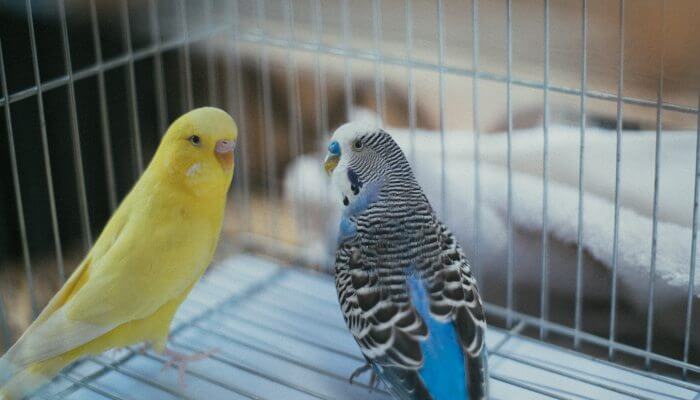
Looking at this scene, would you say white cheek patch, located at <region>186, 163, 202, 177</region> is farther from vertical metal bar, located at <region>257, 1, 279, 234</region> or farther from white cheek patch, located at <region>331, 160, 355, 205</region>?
vertical metal bar, located at <region>257, 1, 279, 234</region>

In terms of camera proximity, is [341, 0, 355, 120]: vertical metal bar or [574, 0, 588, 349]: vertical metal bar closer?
[574, 0, 588, 349]: vertical metal bar

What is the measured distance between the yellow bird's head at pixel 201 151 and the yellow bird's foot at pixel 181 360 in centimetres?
26

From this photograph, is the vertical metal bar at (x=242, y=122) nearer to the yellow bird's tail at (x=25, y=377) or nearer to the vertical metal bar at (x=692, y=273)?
the yellow bird's tail at (x=25, y=377)

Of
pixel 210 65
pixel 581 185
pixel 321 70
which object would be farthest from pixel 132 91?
pixel 581 185

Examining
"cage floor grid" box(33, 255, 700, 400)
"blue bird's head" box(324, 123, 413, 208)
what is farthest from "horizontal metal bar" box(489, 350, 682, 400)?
"blue bird's head" box(324, 123, 413, 208)

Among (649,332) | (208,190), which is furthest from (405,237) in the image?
(649,332)

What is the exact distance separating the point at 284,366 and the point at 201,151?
1.14ft

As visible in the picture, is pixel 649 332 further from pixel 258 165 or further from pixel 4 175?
pixel 4 175

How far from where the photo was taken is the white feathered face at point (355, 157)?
3.74ft

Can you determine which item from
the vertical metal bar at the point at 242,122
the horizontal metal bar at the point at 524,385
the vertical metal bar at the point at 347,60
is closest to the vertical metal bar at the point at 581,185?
the horizontal metal bar at the point at 524,385

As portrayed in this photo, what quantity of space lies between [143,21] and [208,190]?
61 centimetres

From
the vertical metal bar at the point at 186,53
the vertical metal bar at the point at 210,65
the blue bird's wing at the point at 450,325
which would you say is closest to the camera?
the blue bird's wing at the point at 450,325

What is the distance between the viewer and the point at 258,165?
1733mm

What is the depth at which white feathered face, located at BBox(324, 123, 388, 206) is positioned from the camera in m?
1.14
